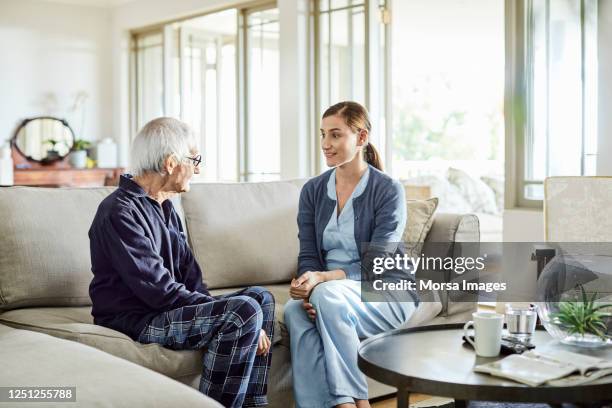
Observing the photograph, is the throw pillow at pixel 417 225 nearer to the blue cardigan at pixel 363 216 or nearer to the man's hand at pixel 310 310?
the blue cardigan at pixel 363 216

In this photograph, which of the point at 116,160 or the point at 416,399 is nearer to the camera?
the point at 416,399

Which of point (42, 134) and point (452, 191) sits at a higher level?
point (42, 134)

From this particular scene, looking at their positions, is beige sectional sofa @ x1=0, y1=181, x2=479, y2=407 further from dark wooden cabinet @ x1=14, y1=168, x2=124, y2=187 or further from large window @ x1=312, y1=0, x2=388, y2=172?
dark wooden cabinet @ x1=14, y1=168, x2=124, y2=187

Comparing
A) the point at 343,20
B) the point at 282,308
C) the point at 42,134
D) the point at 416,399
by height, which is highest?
the point at 343,20

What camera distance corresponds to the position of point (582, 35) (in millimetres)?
4062

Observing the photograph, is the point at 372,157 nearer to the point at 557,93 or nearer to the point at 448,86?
the point at 557,93

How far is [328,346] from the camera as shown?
2367mm

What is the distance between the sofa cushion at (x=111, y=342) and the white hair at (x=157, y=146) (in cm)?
49

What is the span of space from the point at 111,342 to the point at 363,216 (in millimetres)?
1040

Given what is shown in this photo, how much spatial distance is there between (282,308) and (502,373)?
1.13m

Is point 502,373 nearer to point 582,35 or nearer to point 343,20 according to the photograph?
point 582,35

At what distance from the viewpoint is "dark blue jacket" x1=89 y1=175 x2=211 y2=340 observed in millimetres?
2121

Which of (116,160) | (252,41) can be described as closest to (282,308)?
(252,41)

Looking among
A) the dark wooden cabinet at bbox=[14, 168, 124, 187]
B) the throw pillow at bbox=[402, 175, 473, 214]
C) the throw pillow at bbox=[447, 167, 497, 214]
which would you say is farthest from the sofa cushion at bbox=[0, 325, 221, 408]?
the throw pillow at bbox=[447, 167, 497, 214]
